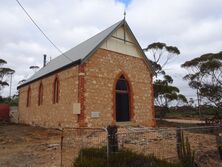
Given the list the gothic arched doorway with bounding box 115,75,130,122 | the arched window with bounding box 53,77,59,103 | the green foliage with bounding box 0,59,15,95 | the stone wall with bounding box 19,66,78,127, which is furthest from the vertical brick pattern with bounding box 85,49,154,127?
the green foliage with bounding box 0,59,15,95

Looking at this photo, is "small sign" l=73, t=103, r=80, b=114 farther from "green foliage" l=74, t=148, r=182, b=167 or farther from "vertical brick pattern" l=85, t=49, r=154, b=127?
"green foliage" l=74, t=148, r=182, b=167

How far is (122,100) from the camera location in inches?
711

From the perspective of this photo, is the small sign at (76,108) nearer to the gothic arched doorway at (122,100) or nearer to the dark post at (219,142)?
A: the gothic arched doorway at (122,100)

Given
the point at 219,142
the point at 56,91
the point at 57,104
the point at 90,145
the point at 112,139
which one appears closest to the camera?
the point at 112,139

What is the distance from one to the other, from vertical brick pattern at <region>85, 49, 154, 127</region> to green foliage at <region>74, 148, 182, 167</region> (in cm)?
691

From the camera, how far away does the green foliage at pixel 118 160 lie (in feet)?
23.8

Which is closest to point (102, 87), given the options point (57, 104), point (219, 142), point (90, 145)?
point (57, 104)

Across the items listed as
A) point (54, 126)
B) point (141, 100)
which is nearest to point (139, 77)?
point (141, 100)

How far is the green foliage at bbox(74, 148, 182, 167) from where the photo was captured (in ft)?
23.8

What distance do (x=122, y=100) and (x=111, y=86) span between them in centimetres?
195

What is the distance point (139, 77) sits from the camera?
18.8 meters

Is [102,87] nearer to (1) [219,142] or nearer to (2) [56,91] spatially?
(2) [56,91]

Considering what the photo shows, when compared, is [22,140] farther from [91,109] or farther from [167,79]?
[167,79]

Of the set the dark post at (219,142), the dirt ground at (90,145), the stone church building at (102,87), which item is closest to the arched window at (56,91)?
the stone church building at (102,87)
